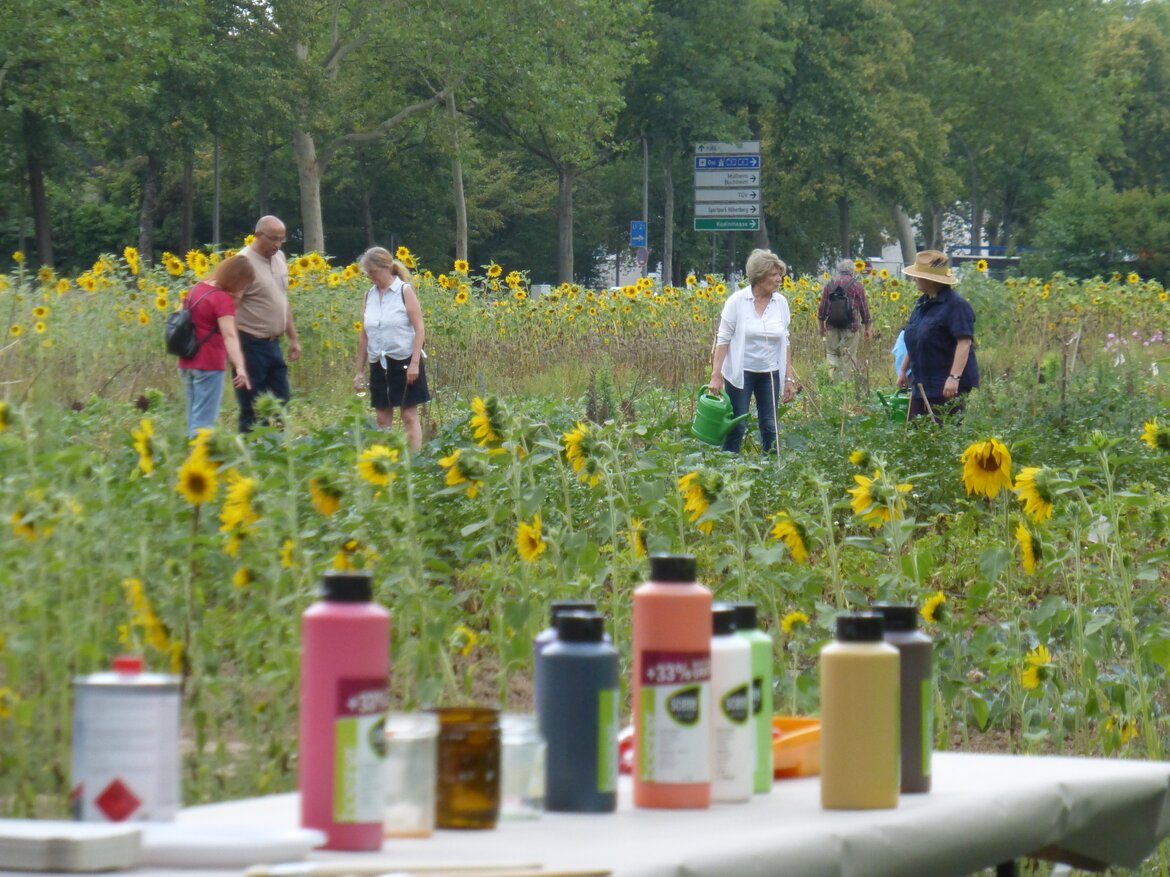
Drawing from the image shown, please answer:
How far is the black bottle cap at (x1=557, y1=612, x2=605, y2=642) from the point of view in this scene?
203 centimetres

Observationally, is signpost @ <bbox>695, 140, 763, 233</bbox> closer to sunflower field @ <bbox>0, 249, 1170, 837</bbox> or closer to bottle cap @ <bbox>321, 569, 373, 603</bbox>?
sunflower field @ <bbox>0, 249, 1170, 837</bbox>

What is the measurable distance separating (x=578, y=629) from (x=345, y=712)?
34 cm

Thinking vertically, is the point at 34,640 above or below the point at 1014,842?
above

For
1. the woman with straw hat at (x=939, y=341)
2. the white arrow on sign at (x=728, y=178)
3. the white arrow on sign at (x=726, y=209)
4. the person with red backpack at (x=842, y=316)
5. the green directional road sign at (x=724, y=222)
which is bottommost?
the woman with straw hat at (x=939, y=341)

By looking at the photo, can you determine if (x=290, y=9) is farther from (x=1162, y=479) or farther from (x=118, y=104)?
(x=1162, y=479)

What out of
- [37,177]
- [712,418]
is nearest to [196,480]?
[712,418]

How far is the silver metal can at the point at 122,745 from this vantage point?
1769 mm

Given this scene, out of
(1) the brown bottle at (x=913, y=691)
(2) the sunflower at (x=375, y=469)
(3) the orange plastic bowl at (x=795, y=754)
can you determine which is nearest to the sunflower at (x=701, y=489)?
(2) the sunflower at (x=375, y=469)

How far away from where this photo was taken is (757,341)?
360 inches

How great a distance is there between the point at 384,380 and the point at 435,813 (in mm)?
7929

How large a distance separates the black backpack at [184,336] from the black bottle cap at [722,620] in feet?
20.8

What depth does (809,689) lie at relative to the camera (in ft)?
12.6

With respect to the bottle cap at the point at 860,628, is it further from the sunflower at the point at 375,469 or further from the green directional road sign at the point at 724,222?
the green directional road sign at the point at 724,222

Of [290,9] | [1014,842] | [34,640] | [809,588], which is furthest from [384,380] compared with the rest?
[290,9]
